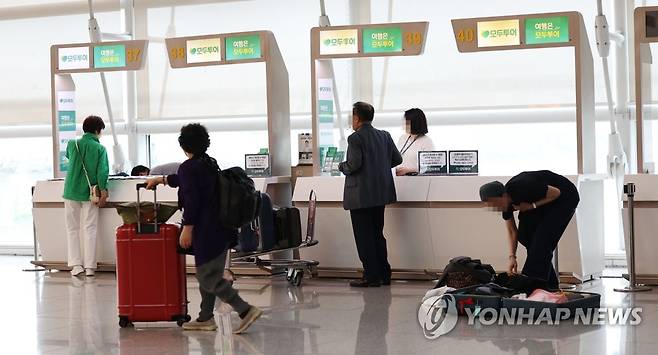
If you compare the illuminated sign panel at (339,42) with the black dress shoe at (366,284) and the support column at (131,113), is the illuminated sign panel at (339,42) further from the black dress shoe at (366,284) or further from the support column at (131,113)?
the support column at (131,113)

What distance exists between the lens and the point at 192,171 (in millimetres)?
6812

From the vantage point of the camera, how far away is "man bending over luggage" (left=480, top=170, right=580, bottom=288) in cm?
732

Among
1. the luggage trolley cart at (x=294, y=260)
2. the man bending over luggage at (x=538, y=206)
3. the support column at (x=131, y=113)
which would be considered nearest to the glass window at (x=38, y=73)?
the support column at (x=131, y=113)

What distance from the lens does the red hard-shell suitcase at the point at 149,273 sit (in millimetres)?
7348

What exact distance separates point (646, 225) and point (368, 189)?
224 cm

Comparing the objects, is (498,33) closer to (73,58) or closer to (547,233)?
(547,233)

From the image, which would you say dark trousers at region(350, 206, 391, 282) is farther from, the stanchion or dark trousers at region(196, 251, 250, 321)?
dark trousers at region(196, 251, 250, 321)

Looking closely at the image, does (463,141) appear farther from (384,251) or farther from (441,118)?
(384,251)

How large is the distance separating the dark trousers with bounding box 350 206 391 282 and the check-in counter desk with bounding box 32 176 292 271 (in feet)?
4.52

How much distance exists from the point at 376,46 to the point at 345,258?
1.97 metres

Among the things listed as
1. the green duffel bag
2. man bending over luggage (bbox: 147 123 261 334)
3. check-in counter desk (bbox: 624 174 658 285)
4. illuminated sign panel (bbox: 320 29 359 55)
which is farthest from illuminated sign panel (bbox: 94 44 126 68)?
check-in counter desk (bbox: 624 174 658 285)

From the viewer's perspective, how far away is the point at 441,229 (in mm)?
9648

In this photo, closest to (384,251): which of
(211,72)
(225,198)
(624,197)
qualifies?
(624,197)

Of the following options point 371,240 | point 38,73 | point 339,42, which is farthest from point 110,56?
point 371,240
